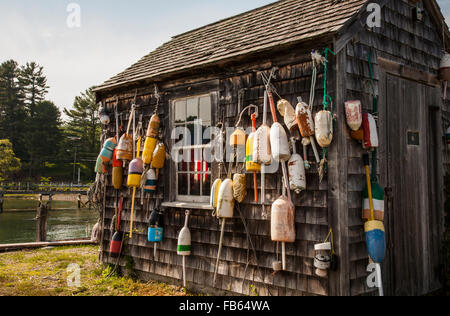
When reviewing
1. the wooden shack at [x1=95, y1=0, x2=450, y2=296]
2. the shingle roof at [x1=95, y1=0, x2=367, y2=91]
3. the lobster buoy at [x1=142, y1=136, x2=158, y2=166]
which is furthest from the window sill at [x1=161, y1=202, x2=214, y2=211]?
the shingle roof at [x1=95, y1=0, x2=367, y2=91]

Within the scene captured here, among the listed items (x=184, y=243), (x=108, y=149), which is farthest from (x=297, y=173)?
(x=108, y=149)

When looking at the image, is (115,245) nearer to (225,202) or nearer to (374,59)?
(225,202)

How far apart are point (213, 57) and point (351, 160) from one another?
8.48ft

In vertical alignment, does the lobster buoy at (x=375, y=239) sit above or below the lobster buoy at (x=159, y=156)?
below

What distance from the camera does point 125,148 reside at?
22.3 feet

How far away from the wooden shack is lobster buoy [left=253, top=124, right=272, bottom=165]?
302mm

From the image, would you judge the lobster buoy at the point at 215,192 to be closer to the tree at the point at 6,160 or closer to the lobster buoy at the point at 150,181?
the lobster buoy at the point at 150,181

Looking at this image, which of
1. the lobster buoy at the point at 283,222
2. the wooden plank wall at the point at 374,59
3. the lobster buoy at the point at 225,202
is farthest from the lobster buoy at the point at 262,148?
the wooden plank wall at the point at 374,59

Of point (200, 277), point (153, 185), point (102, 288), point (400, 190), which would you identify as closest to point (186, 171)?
point (153, 185)

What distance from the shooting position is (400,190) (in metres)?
5.16

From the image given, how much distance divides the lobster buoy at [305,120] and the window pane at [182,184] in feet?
7.71

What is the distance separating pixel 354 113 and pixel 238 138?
1529 millimetres

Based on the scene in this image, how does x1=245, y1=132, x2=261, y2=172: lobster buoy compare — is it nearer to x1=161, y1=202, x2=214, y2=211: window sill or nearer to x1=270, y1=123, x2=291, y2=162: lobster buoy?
x1=270, y1=123, x2=291, y2=162: lobster buoy

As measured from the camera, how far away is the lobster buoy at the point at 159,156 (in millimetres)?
6193
